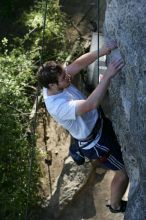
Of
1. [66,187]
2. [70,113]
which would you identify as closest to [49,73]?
[70,113]

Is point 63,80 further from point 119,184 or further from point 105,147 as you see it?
point 119,184

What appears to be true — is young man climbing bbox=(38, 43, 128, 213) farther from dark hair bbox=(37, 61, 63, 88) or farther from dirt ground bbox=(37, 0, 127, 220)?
dirt ground bbox=(37, 0, 127, 220)

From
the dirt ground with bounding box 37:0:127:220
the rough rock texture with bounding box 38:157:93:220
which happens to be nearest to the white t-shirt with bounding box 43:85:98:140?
the dirt ground with bounding box 37:0:127:220

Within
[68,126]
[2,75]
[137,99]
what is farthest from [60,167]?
[137,99]

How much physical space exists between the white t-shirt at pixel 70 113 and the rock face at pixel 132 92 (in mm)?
300

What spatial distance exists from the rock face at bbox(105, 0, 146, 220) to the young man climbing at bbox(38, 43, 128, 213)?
0.17 metres

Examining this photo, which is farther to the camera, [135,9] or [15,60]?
[15,60]

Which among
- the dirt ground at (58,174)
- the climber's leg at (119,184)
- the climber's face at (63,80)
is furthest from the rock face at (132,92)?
the dirt ground at (58,174)

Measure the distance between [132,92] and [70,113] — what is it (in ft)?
1.89

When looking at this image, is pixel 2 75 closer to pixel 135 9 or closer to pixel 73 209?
pixel 73 209

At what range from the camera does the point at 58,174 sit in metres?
8.20

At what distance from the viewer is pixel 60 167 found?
8336 millimetres

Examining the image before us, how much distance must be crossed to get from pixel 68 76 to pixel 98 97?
1.90 ft

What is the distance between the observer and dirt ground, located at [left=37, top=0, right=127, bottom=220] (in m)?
7.38
